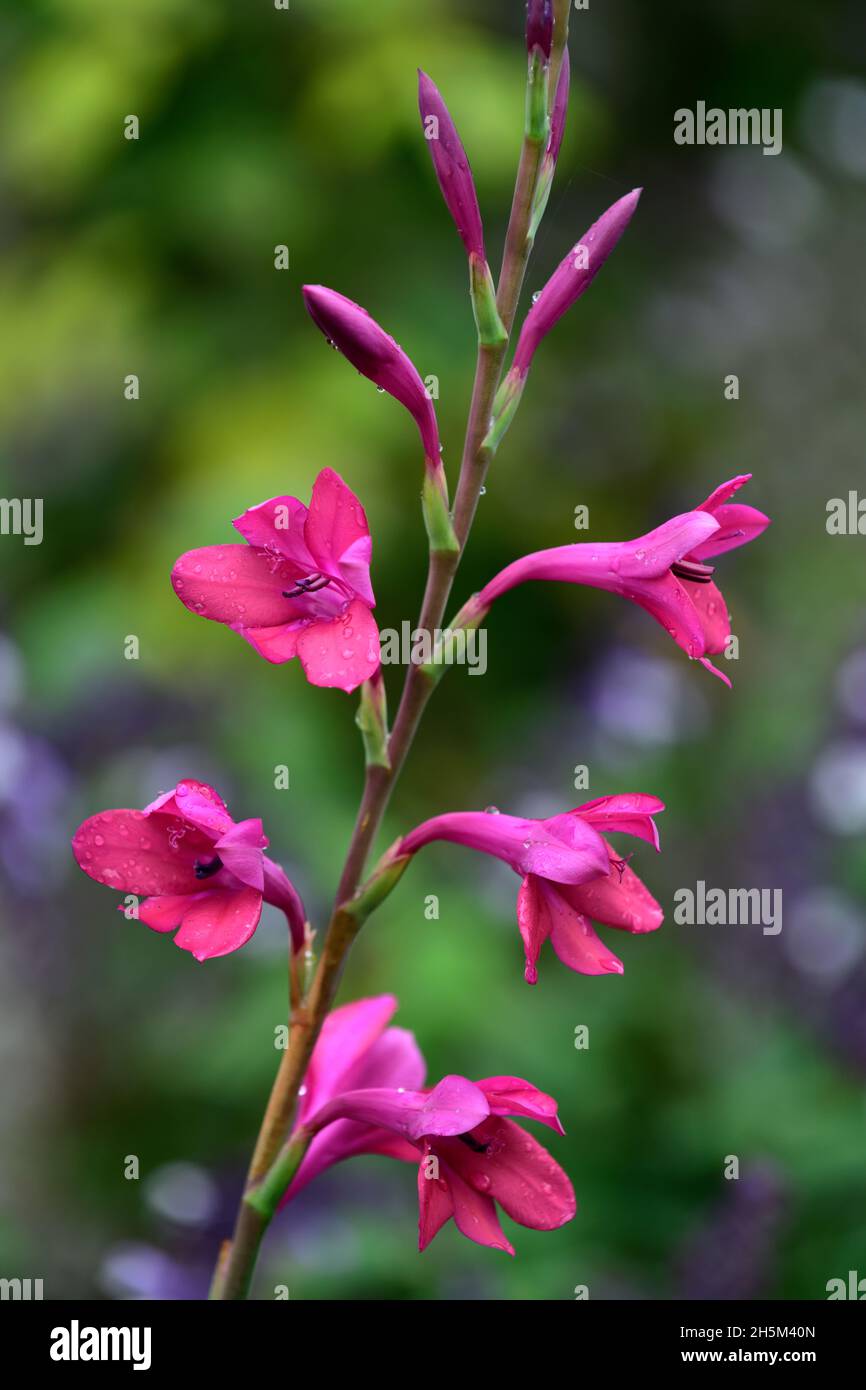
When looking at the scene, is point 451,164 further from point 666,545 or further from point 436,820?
point 436,820

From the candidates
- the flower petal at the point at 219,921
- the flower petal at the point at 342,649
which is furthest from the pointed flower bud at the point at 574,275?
the flower petal at the point at 219,921

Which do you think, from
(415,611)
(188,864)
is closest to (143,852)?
(188,864)

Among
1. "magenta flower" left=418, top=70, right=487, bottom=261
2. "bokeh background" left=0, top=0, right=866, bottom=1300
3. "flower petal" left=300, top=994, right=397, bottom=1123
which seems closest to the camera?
"magenta flower" left=418, top=70, right=487, bottom=261

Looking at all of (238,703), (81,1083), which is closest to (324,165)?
(238,703)

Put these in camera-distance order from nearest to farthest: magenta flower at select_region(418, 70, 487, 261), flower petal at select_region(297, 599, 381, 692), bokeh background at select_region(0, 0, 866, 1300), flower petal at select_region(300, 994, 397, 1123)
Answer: flower petal at select_region(297, 599, 381, 692)
magenta flower at select_region(418, 70, 487, 261)
flower petal at select_region(300, 994, 397, 1123)
bokeh background at select_region(0, 0, 866, 1300)

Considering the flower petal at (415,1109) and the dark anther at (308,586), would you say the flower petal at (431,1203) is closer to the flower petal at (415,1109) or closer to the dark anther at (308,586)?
the flower petal at (415,1109)

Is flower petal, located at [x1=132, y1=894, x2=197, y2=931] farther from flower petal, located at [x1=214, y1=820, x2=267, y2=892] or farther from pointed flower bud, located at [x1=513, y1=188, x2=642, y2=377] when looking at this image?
pointed flower bud, located at [x1=513, y1=188, x2=642, y2=377]

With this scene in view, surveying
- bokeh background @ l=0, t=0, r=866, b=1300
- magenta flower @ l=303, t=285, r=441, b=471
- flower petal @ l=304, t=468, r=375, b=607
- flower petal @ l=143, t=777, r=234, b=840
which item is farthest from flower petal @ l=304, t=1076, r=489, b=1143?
bokeh background @ l=0, t=0, r=866, b=1300
